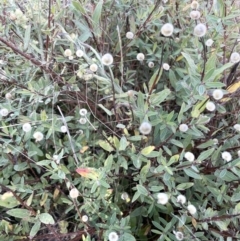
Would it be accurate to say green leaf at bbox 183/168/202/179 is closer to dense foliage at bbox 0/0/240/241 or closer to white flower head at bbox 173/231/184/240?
dense foliage at bbox 0/0/240/241

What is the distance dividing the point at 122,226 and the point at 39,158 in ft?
0.84

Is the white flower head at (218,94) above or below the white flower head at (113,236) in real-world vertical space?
above

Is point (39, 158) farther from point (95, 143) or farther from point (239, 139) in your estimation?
point (239, 139)

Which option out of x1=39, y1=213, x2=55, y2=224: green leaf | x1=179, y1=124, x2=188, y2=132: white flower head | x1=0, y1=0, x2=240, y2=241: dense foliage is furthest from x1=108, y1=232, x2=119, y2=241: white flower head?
x1=179, y1=124, x2=188, y2=132: white flower head

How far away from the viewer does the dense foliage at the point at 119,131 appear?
77 cm

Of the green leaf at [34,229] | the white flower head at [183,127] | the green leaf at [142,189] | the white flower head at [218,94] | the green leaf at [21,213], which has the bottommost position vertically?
the green leaf at [34,229]

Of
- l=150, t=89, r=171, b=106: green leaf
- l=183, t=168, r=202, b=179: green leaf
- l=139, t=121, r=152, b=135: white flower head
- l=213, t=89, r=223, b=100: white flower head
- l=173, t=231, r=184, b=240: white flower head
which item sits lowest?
l=173, t=231, r=184, b=240: white flower head

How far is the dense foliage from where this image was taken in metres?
0.77

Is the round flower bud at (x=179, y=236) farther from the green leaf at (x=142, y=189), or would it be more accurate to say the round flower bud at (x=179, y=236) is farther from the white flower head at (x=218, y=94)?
the white flower head at (x=218, y=94)

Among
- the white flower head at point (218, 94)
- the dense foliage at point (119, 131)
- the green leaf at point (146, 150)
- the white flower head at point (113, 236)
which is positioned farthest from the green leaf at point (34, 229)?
the white flower head at point (218, 94)

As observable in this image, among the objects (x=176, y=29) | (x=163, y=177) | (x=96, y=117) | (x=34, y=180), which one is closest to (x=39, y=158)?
(x=34, y=180)

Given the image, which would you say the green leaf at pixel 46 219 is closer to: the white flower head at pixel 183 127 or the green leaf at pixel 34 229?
the green leaf at pixel 34 229

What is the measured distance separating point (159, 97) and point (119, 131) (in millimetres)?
143

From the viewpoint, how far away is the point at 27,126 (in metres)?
0.79
